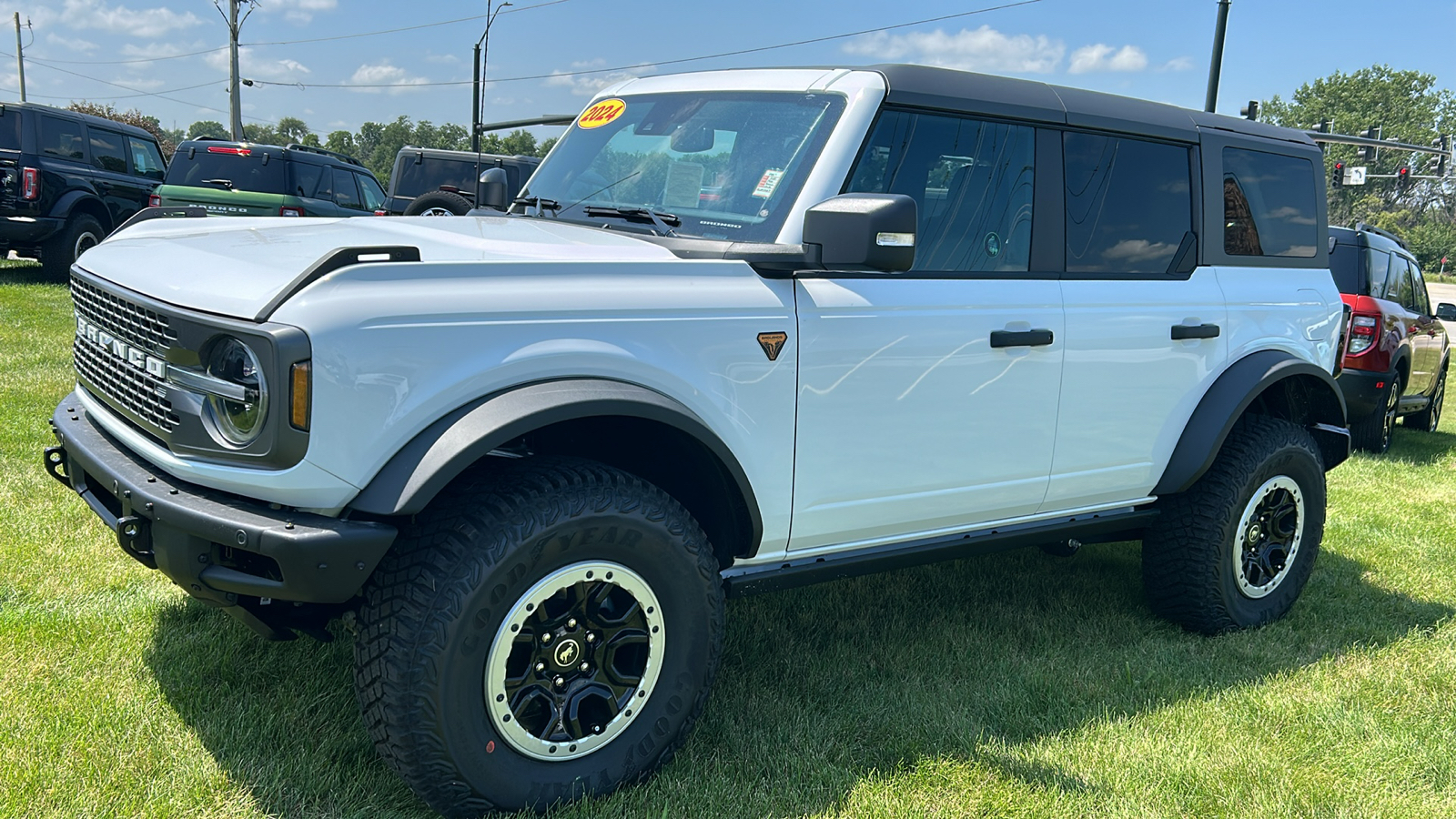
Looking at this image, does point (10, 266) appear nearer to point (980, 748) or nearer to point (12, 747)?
point (12, 747)

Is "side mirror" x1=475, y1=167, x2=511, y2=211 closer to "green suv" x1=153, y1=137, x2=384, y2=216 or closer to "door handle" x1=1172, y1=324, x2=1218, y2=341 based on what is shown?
"door handle" x1=1172, y1=324, x2=1218, y2=341

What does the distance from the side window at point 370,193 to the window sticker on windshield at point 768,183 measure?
12988 millimetres

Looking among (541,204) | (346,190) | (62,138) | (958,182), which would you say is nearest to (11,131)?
(62,138)

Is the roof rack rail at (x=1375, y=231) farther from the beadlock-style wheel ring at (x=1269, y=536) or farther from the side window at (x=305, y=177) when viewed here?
the side window at (x=305, y=177)

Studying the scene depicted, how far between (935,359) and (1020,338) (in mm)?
386

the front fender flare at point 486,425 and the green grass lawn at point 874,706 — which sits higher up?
the front fender flare at point 486,425

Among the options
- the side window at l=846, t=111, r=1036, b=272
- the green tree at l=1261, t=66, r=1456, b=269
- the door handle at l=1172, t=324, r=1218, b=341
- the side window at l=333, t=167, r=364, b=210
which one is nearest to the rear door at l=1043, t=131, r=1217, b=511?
the door handle at l=1172, t=324, r=1218, b=341

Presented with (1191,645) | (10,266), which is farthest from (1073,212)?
(10,266)

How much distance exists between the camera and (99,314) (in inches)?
131

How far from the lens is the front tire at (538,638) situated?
2.67 meters

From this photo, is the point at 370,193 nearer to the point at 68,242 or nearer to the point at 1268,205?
the point at 68,242

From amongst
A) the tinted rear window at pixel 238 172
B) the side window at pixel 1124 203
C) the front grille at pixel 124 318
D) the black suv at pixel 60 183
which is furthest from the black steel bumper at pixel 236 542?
the black suv at pixel 60 183

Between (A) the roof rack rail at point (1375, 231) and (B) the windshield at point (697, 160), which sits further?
(A) the roof rack rail at point (1375, 231)

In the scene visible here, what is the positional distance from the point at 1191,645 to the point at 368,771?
10.4 ft
